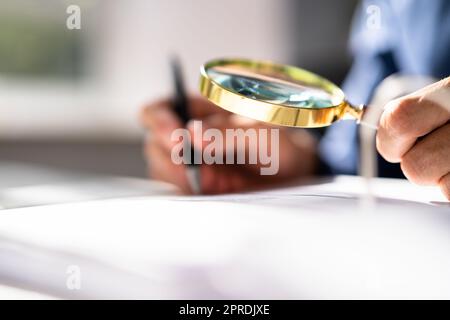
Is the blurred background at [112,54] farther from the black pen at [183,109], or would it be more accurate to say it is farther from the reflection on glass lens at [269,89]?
the reflection on glass lens at [269,89]

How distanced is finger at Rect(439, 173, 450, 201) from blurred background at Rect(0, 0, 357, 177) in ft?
4.37

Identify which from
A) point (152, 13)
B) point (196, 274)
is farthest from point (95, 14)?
point (196, 274)

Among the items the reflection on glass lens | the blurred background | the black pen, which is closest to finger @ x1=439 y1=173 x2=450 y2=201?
the reflection on glass lens

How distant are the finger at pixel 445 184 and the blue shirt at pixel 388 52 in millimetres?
346

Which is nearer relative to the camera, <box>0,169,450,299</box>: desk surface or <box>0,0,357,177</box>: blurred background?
<box>0,169,450,299</box>: desk surface

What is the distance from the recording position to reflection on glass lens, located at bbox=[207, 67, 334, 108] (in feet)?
1.49

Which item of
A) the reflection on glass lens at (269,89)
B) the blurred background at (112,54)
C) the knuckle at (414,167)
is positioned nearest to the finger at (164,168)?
the reflection on glass lens at (269,89)

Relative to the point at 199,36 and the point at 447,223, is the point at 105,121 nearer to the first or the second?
the point at 199,36

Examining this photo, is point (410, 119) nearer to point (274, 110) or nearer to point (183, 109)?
point (274, 110)

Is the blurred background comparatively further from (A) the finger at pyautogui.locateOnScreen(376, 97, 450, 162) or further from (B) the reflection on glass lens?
(A) the finger at pyautogui.locateOnScreen(376, 97, 450, 162)

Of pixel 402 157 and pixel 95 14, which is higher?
pixel 95 14

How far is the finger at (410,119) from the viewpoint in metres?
0.39
